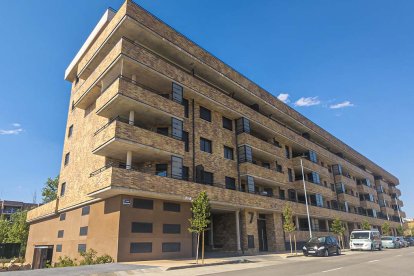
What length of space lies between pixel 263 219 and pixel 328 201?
20300 millimetres

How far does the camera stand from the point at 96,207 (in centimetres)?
2231

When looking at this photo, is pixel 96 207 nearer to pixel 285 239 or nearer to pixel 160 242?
pixel 160 242

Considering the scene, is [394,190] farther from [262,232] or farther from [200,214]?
[200,214]

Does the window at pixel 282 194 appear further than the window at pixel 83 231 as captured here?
Yes

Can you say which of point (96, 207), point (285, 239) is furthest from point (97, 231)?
point (285, 239)

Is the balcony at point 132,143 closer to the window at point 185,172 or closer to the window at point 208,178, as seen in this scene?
the window at point 185,172

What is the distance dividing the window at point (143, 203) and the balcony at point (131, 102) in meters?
6.53

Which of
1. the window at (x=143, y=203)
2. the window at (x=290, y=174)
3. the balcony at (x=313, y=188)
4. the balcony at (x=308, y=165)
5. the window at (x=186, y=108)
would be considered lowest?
the window at (x=143, y=203)

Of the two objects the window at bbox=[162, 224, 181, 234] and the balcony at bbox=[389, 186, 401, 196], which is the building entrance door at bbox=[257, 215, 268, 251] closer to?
the window at bbox=[162, 224, 181, 234]

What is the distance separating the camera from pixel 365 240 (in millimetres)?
32719

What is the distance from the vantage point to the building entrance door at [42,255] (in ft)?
93.3

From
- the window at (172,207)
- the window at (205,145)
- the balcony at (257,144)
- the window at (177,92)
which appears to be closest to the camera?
the window at (172,207)

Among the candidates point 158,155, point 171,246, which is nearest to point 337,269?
point 171,246

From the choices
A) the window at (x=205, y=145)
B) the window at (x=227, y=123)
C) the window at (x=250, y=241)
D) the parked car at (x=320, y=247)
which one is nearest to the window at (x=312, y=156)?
the window at (x=227, y=123)
